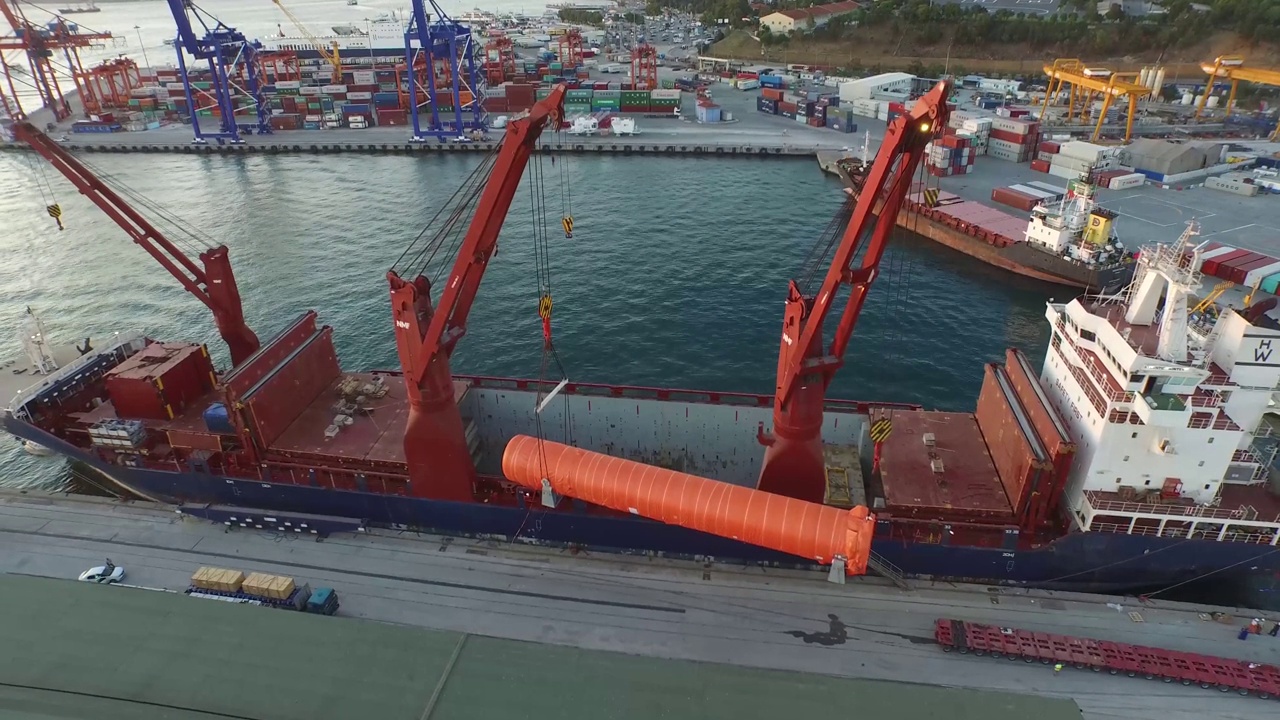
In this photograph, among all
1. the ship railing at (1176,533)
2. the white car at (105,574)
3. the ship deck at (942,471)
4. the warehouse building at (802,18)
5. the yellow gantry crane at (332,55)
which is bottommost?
the white car at (105,574)

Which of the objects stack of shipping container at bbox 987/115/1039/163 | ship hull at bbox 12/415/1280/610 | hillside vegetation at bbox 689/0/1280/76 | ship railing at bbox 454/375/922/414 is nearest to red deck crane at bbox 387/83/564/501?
ship hull at bbox 12/415/1280/610

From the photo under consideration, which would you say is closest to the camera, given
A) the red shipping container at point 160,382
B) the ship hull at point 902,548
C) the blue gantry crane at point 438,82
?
the ship hull at point 902,548

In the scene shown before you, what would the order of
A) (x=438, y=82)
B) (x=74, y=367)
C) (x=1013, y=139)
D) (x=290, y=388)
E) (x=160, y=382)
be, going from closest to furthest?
(x=290, y=388)
(x=160, y=382)
(x=74, y=367)
(x=1013, y=139)
(x=438, y=82)

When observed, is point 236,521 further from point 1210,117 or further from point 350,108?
point 1210,117

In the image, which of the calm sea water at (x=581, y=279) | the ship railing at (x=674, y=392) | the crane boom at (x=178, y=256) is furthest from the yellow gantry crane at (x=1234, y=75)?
the crane boom at (x=178, y=256)

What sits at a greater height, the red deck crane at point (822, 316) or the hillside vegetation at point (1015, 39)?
the hillside vegetation at point (1015, 39)

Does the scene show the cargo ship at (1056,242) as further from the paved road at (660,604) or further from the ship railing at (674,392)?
the paved road at (660,604)

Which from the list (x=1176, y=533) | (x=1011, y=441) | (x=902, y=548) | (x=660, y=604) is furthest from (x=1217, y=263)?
(x=660, y=604)

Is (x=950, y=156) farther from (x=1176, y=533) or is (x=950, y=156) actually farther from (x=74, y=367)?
(x=74, y=367)
